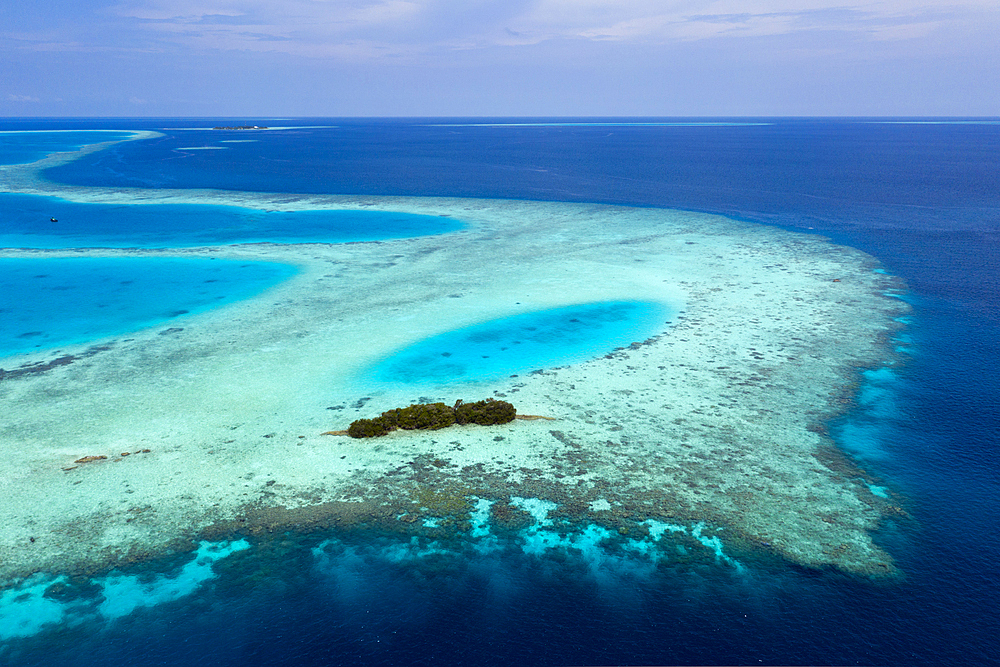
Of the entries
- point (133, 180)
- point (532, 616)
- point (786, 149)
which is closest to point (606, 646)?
point (532, 616)

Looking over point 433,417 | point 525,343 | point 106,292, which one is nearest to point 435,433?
point 433,417

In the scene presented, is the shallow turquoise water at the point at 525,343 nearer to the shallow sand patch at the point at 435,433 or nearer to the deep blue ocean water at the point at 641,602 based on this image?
the shallow sand patch at the point at 435,433

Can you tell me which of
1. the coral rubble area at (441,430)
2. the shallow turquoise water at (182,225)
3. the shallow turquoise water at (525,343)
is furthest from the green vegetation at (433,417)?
the shallow turquoise water at (182,225)

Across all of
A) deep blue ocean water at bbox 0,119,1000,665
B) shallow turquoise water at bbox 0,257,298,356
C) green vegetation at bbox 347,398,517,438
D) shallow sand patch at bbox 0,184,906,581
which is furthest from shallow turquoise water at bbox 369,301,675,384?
shallow turquoise water at bbox 0,257,298,356

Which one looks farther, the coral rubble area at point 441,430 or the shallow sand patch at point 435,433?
the shallow sand patch at point 435,433

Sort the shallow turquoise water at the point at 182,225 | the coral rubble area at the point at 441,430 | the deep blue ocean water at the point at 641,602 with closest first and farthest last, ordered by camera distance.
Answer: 1. the deep blue ocean water at the point at 641,602
2. the coral rubble area at the point at 441,430
3. the shallow turquoise water at the point at 182,225

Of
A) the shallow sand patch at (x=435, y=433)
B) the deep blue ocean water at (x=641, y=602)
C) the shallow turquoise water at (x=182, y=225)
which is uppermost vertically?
the shallow turquoise water at (x=182, y=225)
